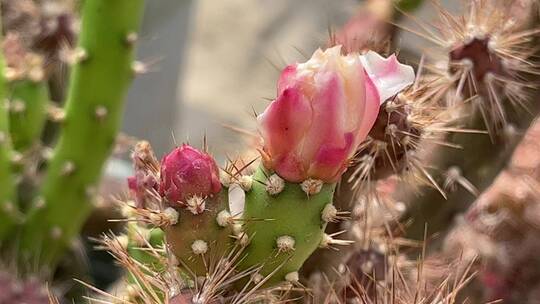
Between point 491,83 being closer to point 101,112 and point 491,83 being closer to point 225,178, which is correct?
point 225,178

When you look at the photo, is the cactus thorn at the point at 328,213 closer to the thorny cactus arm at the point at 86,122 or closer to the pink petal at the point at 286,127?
the pink petal at the point at 286,127

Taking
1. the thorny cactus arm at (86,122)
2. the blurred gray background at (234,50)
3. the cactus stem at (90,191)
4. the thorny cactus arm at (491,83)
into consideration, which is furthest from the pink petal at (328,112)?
the blurred gray background at (234,50)

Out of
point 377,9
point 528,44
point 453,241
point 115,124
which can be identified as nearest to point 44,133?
point 115,124

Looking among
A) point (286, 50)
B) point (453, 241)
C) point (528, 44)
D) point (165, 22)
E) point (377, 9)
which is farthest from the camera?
point (286, 50)

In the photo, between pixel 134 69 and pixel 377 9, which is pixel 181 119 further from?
pixel 134 69

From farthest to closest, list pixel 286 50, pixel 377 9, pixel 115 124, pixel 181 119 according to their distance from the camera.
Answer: pixel 286 50 → pixel 181 119 → pixel 377 9 → pixel 115 124

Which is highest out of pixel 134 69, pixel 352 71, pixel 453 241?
pixel 352 71

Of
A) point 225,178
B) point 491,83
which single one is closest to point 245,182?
point 225,178
